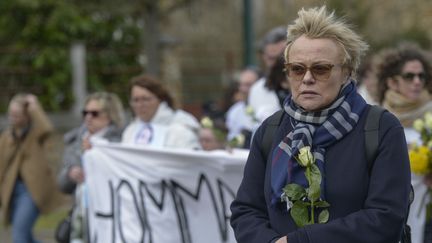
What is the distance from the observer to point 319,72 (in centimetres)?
339

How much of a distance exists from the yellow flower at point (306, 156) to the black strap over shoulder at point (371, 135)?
194 mm

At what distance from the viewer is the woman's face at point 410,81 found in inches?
232

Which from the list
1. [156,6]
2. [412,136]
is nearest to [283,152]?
[412,136]

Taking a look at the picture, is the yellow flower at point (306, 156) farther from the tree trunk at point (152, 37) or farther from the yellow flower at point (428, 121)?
the tree trunk at point (152, 37)

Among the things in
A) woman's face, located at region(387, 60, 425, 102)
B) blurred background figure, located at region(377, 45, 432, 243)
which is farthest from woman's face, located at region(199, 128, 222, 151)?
woman's face, located at region(387, 60, 425, 102)

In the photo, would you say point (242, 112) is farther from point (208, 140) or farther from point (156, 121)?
point (156, 121)

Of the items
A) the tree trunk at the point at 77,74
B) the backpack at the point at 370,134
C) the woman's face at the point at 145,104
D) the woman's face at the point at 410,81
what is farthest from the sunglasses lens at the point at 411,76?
the tree trunk at the point at 77,74

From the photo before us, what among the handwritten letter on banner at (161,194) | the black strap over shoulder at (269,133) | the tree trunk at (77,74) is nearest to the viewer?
the black strap over shoulder at (269,133)

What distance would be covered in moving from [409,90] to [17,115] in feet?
13.2

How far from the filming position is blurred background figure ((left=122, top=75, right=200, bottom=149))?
7.03 meters

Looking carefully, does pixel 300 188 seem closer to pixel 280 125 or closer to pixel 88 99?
pixel 280 125

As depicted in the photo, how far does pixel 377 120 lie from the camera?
335 cm

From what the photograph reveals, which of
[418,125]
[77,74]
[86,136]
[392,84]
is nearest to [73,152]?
[86,136]

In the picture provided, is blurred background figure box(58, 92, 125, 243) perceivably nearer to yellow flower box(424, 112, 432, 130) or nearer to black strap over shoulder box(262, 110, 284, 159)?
yellow flower box(424, 112, 432, 130)
